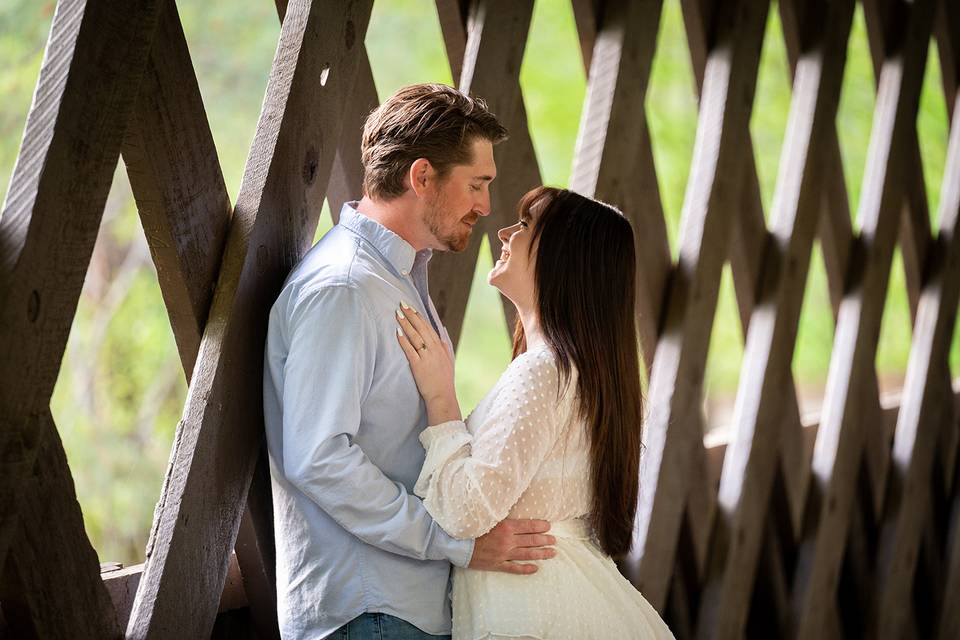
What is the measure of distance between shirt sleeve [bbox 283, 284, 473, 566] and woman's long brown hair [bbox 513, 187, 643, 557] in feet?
0.91

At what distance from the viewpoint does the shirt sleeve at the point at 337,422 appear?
3.96 feet

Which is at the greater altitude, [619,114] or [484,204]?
[619,114]

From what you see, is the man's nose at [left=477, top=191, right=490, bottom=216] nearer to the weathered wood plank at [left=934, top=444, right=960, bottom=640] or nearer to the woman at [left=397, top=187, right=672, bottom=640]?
the woman at [left=397, top=187, right=672, bottom=640]

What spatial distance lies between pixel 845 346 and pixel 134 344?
2.70m

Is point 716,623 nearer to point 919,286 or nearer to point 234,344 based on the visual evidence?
point 919,286

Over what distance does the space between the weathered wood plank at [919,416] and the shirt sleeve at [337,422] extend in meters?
2.03

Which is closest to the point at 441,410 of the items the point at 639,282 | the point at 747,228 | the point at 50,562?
the point at 50,562

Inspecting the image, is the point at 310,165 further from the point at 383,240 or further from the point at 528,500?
the point at 528,500

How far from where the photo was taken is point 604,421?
138 centimetres

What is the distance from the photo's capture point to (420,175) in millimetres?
1375

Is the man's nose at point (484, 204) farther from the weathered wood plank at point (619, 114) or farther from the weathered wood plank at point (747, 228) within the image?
the weathered wood plank at point (747, 228)

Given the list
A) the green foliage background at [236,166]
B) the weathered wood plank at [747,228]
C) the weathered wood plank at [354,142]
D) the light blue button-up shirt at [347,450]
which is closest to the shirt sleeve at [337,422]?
the light blue button-up shirt at [347,450]

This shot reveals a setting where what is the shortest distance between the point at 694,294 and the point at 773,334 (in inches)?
13.1

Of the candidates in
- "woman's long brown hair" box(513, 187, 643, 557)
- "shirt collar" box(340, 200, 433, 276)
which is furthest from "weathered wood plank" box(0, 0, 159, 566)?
"woman's long brown hair" box(513, 187, 643, 557)
